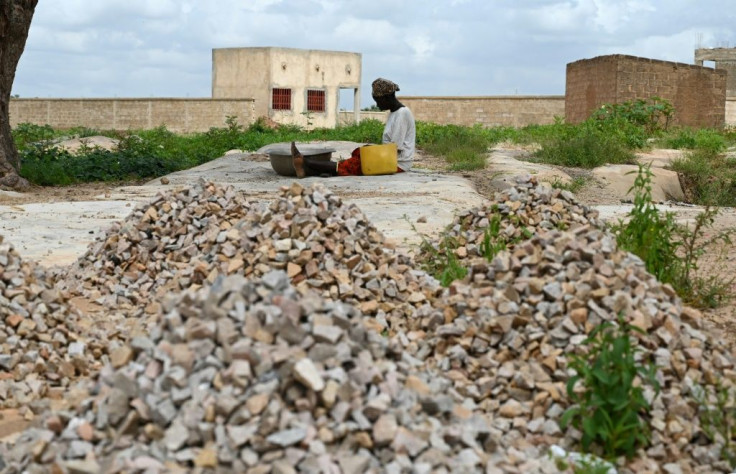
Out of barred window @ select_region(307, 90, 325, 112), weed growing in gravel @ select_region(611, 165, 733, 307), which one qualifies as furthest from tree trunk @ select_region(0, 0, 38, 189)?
barred window @ select_region(307, 90, 325, 112)

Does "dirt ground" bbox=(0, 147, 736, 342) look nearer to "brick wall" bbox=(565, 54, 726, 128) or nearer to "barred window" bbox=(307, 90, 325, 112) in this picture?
"brick wall" bbox=(565, 54, 726, 128)

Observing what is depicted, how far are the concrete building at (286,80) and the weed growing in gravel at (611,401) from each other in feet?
96.1

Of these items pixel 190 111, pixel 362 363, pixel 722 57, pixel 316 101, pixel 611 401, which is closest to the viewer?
pixel 362 363

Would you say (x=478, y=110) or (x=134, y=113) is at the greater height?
(x=478, y=110)

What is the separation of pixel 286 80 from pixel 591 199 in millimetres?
23045

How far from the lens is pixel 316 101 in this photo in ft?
112

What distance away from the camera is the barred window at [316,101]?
3397 cm

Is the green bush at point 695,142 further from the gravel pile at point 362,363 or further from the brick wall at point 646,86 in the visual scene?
the gravel pile at point 362,363

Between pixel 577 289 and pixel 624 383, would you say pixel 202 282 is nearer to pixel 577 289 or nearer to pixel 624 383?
pixel 577 289

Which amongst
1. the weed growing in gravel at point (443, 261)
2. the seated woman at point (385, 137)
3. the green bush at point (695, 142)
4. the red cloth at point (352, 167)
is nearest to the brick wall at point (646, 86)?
the green bush at point (695, 142)

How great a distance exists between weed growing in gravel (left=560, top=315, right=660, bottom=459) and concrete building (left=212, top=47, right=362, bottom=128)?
29280 mm

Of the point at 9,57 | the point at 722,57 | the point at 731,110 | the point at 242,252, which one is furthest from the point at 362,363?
the point at 722,57

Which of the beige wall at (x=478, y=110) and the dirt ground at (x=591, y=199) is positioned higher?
the beige wall at (x=478, y=110)

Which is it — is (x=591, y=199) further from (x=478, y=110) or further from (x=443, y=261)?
(x=478, y=110)
